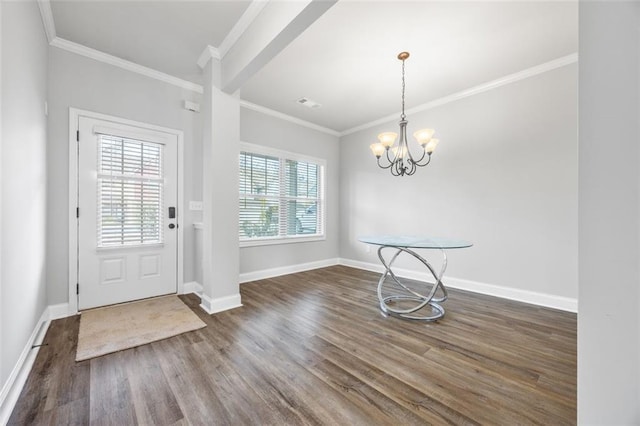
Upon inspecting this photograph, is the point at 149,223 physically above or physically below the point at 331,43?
below

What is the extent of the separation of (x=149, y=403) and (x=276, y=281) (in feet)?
8.19

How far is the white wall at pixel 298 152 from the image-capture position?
3990 mm

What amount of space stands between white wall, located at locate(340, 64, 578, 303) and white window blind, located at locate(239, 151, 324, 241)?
1.49 metres

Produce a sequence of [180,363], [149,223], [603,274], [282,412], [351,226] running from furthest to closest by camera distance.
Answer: [351,226] < [149,223] < [180,363] < [282,412] < [603,274]

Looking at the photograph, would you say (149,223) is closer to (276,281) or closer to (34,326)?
(34,326)

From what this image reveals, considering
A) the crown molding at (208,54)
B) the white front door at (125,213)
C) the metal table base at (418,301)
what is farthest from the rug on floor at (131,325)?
the crown molding at (208,54)

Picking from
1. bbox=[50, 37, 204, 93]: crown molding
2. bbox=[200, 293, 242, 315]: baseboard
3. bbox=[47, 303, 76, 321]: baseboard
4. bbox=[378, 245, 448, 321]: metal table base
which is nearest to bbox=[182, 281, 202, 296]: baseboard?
bbox=[200, 293, 242, 315]: baseboard

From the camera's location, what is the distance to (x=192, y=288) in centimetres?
335

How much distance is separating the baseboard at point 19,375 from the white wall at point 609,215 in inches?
98.0

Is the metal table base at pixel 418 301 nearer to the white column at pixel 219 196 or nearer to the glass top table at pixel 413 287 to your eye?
the glass top table at pixel 413 287

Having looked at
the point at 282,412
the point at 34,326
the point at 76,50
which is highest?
the point at 76,50

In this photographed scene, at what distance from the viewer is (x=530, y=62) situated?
9.27 ft

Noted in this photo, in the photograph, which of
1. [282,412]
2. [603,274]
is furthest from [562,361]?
[282,412]

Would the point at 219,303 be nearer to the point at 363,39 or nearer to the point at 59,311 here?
the point at 59,311
